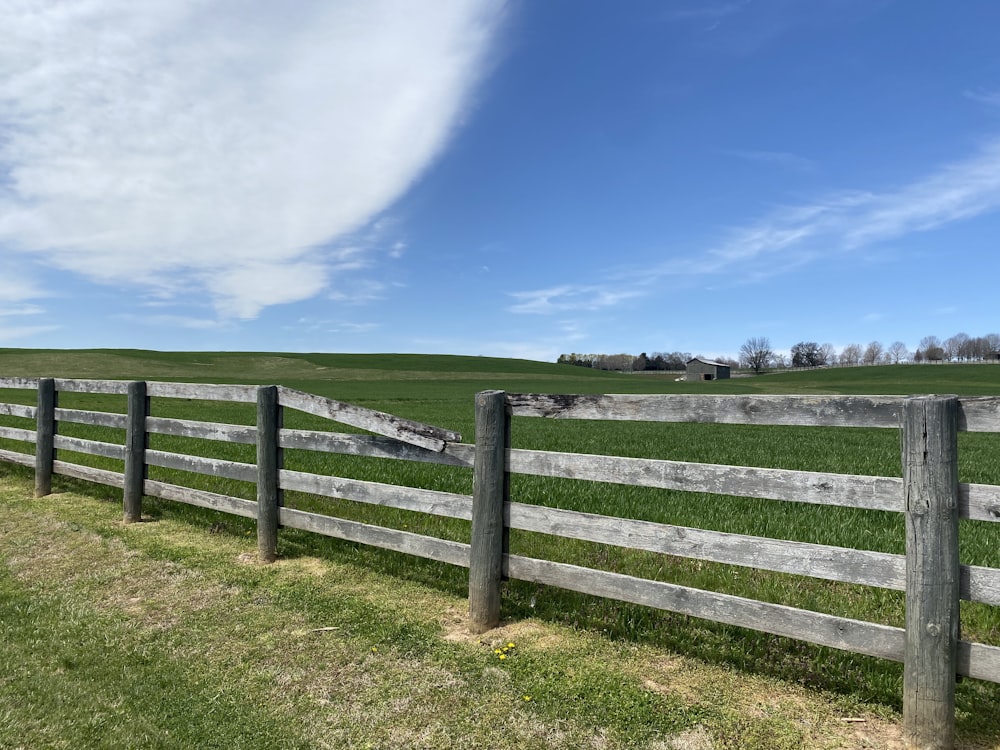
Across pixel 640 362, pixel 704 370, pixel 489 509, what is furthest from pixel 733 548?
pixel 640 362

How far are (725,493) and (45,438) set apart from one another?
9741mm

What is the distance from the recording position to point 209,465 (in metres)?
6.83

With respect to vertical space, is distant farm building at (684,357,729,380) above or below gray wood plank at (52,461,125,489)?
above

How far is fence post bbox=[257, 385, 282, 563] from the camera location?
5.95 metres

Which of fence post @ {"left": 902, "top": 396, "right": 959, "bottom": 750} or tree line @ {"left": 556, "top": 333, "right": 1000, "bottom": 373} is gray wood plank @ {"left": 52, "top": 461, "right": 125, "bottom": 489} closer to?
fence post @ {"left": 902, "top": 396, "right": 959, "bottom": 750}

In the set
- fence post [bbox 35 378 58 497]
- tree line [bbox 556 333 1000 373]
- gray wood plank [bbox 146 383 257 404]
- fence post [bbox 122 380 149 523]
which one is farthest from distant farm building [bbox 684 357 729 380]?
fence post [bbox 122 380 149 523]

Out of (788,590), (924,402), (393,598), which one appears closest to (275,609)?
(393,598)

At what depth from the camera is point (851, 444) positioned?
61.8ft

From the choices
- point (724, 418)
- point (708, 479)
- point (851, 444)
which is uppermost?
point (724, 418)

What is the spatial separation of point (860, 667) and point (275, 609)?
414 cm

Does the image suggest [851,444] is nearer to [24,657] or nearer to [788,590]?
[788,590]

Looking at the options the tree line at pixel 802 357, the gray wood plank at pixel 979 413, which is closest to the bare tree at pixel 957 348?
the tree line at pixel 802 357

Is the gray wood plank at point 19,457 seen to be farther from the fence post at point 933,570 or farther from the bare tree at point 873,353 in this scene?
the bare tree at point 873,353

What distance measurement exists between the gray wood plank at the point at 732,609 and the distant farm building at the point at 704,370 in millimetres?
133009
